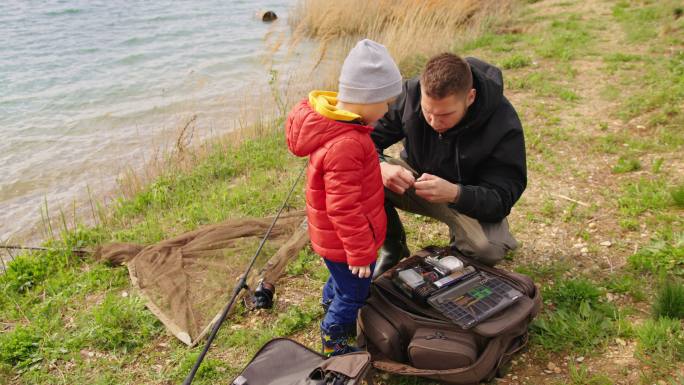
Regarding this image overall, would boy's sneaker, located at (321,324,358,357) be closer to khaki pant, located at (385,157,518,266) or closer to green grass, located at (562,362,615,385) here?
khaki pant, located at (385,157,518,266)

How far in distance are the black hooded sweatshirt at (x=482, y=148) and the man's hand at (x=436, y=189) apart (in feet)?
0.17

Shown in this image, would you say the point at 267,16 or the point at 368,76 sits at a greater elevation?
the point at 368,76

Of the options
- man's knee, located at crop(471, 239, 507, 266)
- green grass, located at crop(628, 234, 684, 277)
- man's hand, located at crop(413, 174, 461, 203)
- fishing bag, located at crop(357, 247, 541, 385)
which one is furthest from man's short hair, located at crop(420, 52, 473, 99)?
green grass, located at crop(628, 234, 684, 277)

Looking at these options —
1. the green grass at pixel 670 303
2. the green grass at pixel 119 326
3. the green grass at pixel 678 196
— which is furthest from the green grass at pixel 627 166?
the green grass at pixel 119 326

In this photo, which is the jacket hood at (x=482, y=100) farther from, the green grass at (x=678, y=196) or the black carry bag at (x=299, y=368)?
the green grass at (x=678, y=196)

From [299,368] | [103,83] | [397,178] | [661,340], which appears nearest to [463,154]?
[397,178]

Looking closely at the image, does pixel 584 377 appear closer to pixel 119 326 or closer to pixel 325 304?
pixel 325 304

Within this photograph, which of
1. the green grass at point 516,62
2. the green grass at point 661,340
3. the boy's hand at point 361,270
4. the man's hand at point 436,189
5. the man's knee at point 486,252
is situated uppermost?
the man's hand at point 436,189

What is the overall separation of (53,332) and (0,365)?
1.06 ft

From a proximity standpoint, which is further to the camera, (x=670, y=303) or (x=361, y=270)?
(x=670, y=303)

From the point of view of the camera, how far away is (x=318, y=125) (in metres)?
2.24

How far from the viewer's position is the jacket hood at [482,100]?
270 centimetres

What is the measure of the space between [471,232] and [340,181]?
99cm

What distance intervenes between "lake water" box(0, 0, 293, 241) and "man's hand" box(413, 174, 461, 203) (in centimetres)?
423
